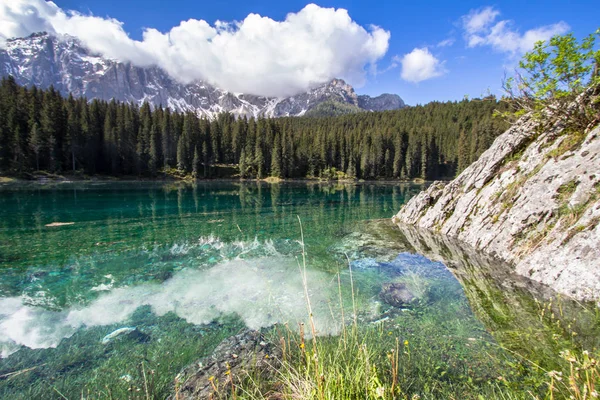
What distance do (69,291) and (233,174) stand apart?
104265 mm

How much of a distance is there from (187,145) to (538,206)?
351 ft

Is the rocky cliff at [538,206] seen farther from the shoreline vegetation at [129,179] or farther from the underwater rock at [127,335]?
the shoreline vegetation at [129,179]

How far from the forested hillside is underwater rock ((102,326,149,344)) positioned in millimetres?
90823

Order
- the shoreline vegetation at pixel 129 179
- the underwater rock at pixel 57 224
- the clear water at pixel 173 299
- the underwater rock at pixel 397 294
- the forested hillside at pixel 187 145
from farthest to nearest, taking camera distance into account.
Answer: the forested hillside at pixel 187 145, the shoreline vegetation at pixel 129 179, the underwater rock at pixel 57 224, the underwater rock at pixel 397 294, the clear water at pixel 173 299

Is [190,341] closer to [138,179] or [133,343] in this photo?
[133,343]

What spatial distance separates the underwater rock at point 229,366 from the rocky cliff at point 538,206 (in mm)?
9602

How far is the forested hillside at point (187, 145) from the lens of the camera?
79.2 metres

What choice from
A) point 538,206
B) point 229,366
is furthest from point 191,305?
point 538,206

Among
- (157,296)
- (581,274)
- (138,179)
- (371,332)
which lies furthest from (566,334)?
(138,179)

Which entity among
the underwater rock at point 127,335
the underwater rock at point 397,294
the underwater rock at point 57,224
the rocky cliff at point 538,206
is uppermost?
the rocky cliff at point 538,206

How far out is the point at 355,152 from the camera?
12106cm

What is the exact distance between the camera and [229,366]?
15.8 feet

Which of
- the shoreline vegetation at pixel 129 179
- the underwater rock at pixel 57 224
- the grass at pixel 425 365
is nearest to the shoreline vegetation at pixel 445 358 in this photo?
the grass at pixel 425 365

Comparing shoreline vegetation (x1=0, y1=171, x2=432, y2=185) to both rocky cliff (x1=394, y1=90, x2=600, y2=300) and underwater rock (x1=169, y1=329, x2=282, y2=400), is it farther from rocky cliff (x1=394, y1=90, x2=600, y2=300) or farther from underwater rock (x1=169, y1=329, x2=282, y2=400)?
underwater rock (x1=169, y1=329, x2=282, y2=400)
